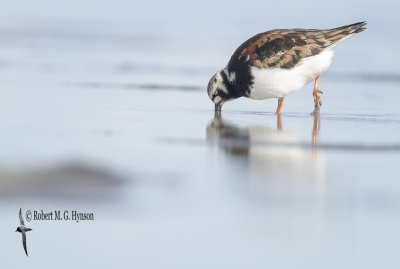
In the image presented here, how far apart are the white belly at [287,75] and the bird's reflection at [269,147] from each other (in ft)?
2.42

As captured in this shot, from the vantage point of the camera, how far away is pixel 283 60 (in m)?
9.16

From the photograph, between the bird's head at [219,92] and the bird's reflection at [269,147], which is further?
the bird's head at [219,92]

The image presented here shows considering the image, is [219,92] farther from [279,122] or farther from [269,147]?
[269,147]

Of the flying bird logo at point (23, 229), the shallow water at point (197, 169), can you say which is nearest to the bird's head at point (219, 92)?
the shallow water at point (197, 169)

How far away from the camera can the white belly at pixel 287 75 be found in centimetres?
920

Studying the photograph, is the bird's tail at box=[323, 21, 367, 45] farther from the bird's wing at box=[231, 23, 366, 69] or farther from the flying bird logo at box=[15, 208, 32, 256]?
the flying bird logo at box=[15, 208, 32, 256]

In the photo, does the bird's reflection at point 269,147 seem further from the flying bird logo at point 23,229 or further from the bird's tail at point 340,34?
the flying bird logo at point 23,229

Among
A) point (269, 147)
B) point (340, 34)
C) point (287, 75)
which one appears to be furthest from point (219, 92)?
point (269, 147)

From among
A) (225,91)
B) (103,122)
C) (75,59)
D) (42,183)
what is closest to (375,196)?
(42,183)

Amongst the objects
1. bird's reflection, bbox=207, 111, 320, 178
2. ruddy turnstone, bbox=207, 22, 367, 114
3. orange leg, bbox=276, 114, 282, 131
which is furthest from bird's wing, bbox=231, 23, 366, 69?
bird's reflection, bbox=207, 111, 320, 178

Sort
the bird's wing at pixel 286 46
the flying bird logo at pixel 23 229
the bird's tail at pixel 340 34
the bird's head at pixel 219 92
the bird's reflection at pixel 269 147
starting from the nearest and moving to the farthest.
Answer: the flying bird logo at pixel 23 229 < the bird's reflection at pixel 269 147 < the bird's wing at pixel 286 46 < the bird's tail at pixel 340 34 < the bird's head at pixel 219 92

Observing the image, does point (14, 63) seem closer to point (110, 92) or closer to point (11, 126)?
point (110, 92)

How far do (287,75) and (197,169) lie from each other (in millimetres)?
3470

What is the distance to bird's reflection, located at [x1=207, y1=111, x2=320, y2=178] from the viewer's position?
242 inches
